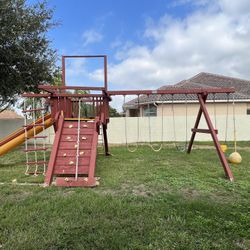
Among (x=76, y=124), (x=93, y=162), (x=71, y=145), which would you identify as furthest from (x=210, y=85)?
(x=93, y=162)

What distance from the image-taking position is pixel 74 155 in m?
5.57

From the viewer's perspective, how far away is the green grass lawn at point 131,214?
273 centimetres

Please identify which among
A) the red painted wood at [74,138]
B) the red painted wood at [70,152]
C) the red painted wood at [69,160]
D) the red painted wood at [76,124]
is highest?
the red painted wood at [76,124]

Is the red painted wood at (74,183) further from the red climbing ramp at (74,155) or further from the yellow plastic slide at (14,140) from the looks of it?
the yellow plastic slide at (14,140)

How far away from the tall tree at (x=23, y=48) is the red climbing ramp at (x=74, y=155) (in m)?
5.01

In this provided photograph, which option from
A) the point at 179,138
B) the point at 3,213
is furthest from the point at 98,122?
the point at 179,138

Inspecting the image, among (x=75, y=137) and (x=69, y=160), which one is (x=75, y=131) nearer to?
(x=75, y=137)

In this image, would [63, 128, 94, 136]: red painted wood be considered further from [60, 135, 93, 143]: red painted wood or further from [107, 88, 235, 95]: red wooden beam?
[107, 88, 235, 95]: red wooden beam

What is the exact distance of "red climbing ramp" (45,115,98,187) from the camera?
496cm

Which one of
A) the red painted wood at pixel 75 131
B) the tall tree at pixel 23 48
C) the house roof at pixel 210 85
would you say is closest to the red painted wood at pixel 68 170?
the red painted wood at pixel 75 131

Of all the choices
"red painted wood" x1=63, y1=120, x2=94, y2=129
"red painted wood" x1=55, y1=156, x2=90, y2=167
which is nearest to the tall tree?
"red painted wood" x1=63, y1=120, x2=94, y2=129

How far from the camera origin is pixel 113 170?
6297mm

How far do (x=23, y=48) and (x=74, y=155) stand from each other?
6420 mm

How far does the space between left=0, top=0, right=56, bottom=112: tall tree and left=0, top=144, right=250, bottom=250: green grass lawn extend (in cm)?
595
